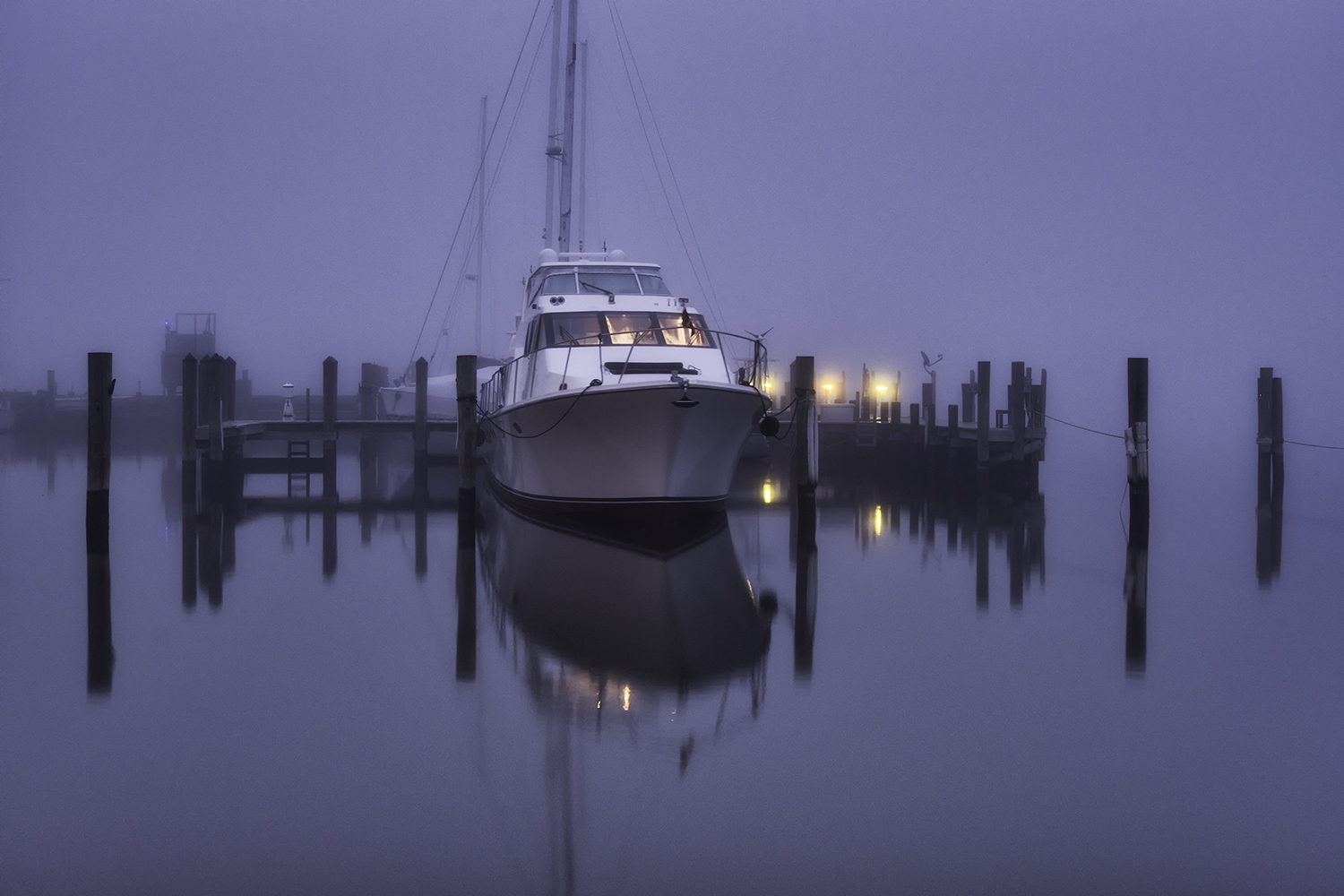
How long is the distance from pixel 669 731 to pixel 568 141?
16.6m

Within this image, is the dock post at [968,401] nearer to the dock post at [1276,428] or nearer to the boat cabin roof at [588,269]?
the dock post at [1276,428]

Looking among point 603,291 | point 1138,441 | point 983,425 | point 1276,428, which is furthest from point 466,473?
point 1276,428

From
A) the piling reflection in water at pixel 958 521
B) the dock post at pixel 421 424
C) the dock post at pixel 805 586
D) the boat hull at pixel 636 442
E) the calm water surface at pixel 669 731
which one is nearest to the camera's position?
the calm water surface at pixel 669 731

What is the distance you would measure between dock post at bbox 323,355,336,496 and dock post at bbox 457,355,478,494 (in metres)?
8.01

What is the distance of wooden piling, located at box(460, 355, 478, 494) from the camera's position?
505 inches

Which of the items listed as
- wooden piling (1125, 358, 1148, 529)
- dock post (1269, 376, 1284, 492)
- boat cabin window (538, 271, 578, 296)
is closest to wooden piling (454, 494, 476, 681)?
boat cabin window (538, 271, 578, 296)

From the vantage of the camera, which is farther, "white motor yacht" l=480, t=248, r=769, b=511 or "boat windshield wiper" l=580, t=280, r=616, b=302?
"boat windshield wiper" l=580, t=280, r=616, b=302

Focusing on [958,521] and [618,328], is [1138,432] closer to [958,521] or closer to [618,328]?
[958,521]

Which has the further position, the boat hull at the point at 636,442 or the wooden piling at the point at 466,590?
the boat hull at the point at 636,442

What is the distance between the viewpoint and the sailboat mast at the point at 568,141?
65.3ft

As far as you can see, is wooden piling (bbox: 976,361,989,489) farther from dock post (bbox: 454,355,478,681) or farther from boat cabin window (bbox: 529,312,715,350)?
dock post (bbox: 454,355,478,681)

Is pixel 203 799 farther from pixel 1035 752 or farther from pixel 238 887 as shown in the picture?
pixel 1035 752

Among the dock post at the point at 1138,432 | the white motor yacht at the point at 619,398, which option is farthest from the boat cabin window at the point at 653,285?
the dock post at the point at 1138,432

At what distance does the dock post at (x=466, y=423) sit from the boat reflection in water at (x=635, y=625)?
86cm
